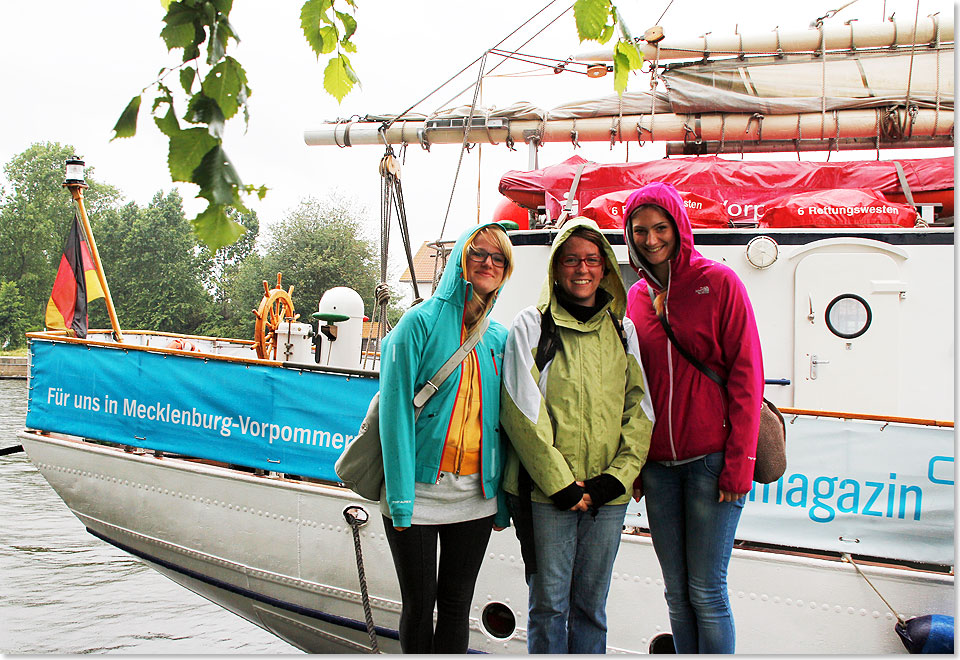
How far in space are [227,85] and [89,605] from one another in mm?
8945

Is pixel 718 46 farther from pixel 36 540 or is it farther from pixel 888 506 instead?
pixel 36 540

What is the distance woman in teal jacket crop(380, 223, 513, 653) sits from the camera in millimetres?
2727

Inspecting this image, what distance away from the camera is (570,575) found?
2791 millimetres

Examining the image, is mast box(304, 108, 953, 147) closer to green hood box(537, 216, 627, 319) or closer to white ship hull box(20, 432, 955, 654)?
white ship hull box(20, 432, 955, 654)

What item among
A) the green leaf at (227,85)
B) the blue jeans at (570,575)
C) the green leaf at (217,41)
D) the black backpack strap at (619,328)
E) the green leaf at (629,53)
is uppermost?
the green leaf at (629,53)

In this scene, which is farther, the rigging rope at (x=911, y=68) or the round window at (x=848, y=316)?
the rigging rope at (x=911, y=68)

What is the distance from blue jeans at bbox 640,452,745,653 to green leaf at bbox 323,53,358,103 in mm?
1788

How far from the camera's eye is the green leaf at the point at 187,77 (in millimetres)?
1584

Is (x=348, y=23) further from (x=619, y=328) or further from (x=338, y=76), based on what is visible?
(x=619, y=328)

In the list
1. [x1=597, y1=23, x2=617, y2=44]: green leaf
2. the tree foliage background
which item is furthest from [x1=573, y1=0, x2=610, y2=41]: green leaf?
the tree foliage background

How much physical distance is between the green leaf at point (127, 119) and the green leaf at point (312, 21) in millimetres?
596

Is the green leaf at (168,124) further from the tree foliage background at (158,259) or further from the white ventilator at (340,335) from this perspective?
the tree foliage background at (158,259)

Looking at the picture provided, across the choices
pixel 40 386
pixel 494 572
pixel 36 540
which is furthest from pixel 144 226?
pixel 494 572

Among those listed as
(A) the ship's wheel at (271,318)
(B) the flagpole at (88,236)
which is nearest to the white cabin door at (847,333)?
(A) the ship's wheel at (271,318)
